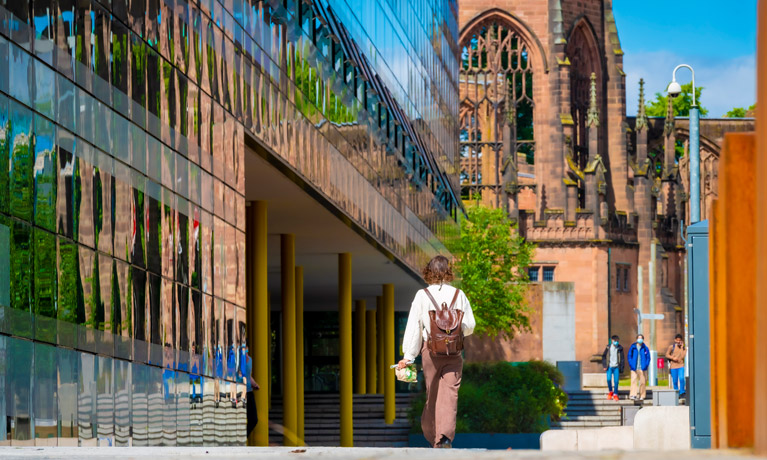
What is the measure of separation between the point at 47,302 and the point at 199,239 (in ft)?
15.6

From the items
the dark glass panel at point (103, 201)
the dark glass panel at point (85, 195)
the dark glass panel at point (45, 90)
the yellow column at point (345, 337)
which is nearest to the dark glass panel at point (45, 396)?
the dark glass panel at point (85, 195)

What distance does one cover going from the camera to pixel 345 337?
32219 millimetres

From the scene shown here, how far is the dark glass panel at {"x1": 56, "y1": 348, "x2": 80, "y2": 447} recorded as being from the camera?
11.8m

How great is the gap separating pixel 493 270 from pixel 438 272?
164 feet

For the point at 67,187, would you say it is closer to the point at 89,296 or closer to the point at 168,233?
the point at 89,296

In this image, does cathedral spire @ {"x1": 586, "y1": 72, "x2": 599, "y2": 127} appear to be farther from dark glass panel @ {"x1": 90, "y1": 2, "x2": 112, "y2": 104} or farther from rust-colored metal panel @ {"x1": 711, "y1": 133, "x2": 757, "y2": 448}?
rust-colored metal panel @ {"x1": 711, "y1": 133, "x2": 757, "y2": 448}

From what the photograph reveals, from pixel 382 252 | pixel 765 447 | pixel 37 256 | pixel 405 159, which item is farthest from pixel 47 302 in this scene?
pixel 405 159

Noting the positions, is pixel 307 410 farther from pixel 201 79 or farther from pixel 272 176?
pixel 201 79

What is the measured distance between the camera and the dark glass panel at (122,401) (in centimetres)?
1327

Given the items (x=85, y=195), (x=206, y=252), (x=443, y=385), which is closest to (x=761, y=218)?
(x=443, y=385)

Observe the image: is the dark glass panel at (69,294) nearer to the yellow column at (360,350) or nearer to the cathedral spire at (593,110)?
the yellow column at (360,350)

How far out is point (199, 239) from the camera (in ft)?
53.5

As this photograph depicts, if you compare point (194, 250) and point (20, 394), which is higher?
point (194, 250)

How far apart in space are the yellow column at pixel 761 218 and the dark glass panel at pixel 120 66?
909cm
